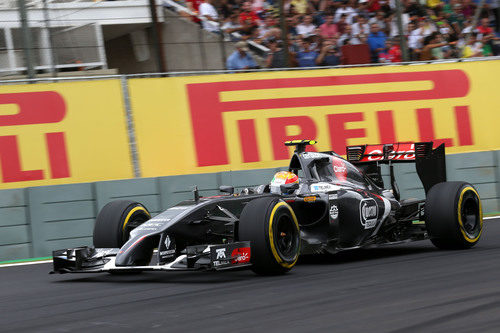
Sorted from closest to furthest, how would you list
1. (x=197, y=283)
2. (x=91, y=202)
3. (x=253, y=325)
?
1. (x=253, y=325)
2. (x=197, y=283)
3. (x=91, y=202)

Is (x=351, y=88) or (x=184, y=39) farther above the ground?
(x=184, y=39)

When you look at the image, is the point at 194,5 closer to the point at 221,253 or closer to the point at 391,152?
the point at 391,152

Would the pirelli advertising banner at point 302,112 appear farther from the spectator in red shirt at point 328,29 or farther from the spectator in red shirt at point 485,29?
the spectator in red shirt at point 485,29

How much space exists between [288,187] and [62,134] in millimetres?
4290

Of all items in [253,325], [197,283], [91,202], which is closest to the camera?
[253,325]

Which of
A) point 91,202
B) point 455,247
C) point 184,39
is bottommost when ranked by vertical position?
point 455,247

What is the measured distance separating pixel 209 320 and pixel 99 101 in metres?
6.56

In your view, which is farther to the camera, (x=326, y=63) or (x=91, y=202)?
(x=326, y=63)

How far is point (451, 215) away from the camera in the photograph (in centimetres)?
835

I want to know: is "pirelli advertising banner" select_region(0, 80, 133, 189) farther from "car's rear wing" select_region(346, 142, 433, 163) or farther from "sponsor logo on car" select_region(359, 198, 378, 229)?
"sponsor logo on car" select_region(359, 198, 378, 229)

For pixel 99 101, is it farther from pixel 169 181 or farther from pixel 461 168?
pixel 461 168

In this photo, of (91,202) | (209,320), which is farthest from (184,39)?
(209,320)

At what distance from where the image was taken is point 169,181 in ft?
35.0

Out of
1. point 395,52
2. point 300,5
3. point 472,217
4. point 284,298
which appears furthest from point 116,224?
point 395,52
